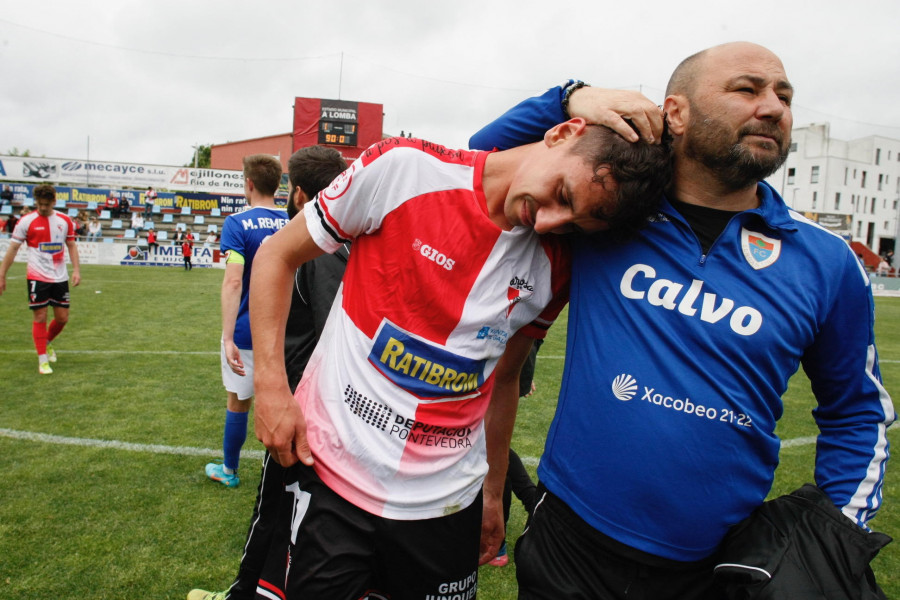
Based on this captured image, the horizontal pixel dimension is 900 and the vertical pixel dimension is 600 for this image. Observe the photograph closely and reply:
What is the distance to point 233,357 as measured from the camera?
158 inches

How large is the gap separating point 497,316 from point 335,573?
84 cm

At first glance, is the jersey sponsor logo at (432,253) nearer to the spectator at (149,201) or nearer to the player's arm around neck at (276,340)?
the player's arm around neck at (276,340)

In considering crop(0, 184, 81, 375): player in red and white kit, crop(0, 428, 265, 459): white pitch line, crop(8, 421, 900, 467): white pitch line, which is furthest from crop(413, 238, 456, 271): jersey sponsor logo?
crop(0, 184, 81, 375): player in red and white kit

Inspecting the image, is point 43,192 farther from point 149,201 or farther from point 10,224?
point 149,201

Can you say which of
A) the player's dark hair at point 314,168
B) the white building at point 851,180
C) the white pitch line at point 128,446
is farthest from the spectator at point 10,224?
the white building at point 851,180

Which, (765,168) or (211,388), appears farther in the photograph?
(211,388)

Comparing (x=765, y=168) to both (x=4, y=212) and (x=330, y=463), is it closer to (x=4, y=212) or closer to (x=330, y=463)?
(x=330, y=463)

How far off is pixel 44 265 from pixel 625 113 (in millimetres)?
8458

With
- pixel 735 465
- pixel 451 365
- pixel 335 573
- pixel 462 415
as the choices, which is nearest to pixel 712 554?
pixel 735 465

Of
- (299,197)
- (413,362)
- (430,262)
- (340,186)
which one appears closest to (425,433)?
(413,362)

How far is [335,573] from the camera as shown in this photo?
5.38 feet

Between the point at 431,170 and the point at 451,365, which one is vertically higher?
the point at 431,170

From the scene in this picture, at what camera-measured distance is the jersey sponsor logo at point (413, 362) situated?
170 centimetres

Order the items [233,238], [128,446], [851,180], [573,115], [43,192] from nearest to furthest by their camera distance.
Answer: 1. [573,115]
2. [233,238]
3. [128,446]
4. [43,192]
5. [851,180]
